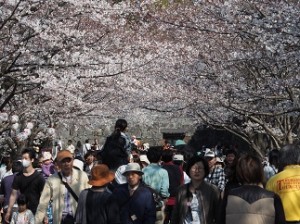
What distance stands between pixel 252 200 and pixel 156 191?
3.09 metres

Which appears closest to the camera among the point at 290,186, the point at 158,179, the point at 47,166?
Answer: the point at 290,186

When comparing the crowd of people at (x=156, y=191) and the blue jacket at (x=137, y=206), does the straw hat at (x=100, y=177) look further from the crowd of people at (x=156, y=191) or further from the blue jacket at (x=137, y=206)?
the blue jacket at (x=137, y=206)

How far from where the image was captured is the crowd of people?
619cm

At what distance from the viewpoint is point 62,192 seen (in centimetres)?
843

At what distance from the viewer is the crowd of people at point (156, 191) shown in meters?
6.19

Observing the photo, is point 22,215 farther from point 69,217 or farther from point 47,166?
point 47,166

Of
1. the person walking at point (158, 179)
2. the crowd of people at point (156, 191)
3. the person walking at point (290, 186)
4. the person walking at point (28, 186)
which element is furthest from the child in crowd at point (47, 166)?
the person walking at point (290, 186)

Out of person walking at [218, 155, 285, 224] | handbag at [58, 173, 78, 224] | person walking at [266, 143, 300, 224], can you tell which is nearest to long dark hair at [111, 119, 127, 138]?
handbag at [58, 173, 78, 224]

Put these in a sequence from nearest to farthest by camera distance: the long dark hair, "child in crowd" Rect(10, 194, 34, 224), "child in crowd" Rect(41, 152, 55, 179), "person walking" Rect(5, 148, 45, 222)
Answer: "child in crowd" Rect(10, 194, 34, 224), "person walking" Rect(5, 148, 45, 222), the long dark hair, "child in crowd" Rect(41, 152, 55, 179)

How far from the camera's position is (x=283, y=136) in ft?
71.1

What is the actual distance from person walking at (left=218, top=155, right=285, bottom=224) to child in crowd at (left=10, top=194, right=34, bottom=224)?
419cm

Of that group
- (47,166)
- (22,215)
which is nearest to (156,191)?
(22,215)

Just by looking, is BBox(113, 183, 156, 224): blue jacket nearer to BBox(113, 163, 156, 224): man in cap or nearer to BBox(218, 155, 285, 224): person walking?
BBox(113, 163, 156, 224): man in cap

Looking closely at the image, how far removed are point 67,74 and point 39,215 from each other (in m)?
7.19
